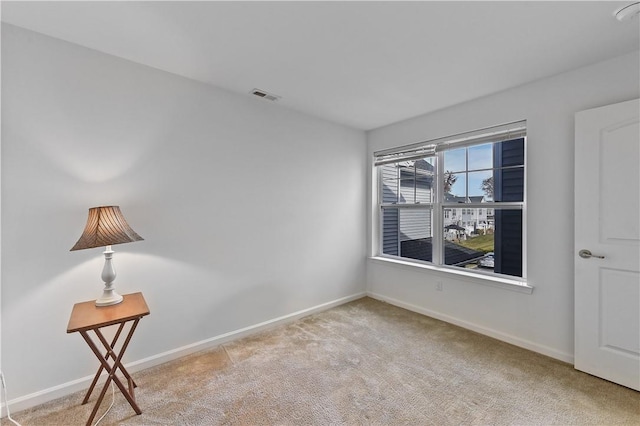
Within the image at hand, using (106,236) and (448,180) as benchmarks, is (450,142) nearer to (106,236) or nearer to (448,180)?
(448,180)

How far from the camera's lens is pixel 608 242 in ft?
6.83

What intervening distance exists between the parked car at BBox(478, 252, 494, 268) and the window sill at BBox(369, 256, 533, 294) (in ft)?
0.39

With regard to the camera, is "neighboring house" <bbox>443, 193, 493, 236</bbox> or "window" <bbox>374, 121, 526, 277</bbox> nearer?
"window" <bbox>374, 121, 526, 277</bbox>

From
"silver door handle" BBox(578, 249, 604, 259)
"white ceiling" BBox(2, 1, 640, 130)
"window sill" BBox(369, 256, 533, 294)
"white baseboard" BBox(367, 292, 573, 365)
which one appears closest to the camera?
"white ceiling" BBox(2, 1, 640, 130)

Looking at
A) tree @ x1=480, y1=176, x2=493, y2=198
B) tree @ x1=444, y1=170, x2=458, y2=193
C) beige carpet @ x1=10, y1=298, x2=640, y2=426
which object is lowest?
beige carpet @ x1=10, y1=298, x2=640, y2=426

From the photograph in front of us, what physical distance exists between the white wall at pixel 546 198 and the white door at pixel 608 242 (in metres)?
0.14

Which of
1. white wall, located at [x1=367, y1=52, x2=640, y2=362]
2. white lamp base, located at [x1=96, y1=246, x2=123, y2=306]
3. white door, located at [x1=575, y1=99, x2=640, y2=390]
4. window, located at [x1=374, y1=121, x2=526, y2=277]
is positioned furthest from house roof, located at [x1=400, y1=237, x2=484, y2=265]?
white lamp base, located at [x1=96, y1=246, x2=123, y2=306]

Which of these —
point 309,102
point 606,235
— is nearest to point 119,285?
point 309,102

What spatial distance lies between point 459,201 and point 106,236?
3278 millimetres

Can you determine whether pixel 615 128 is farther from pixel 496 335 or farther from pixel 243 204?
pixel 243 204

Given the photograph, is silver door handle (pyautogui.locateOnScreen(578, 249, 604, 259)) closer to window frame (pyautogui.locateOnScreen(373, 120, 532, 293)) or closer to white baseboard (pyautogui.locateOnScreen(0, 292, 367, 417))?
window frame (pyautogui.locateOnScreen(373, 120, 532, 293))

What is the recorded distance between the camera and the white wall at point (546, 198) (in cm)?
223

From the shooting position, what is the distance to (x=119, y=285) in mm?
2166

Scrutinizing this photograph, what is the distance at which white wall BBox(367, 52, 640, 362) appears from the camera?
223cm
